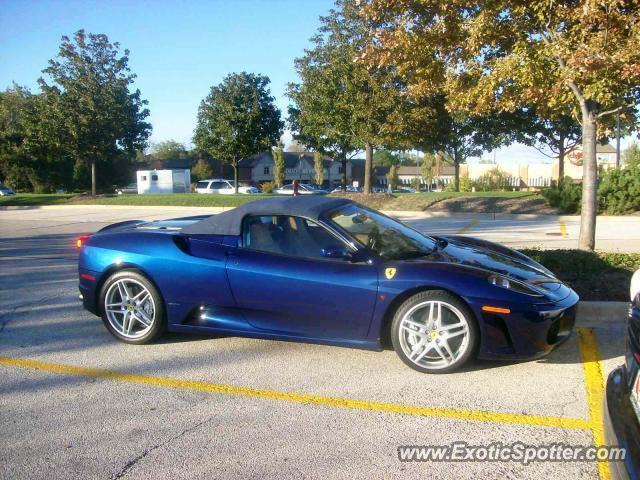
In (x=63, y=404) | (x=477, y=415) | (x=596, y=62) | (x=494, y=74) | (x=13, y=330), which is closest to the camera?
(x=477, y=415)

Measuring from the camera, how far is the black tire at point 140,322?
15.3 feet

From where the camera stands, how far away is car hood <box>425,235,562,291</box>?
424cm

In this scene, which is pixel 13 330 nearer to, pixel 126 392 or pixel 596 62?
pixel 126 392

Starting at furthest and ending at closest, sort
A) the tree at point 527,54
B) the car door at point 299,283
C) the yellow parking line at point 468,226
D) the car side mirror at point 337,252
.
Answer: the yellow parking line at point 468,226 < the tree at point 527,54 < the car side mirror at point 337,252 < the car door at point 299,283

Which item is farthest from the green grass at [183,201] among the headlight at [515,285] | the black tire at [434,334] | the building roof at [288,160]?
the building roof at [288,160]

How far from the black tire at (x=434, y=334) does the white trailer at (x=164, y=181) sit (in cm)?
3729

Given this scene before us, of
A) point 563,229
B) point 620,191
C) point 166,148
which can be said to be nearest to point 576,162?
point 620,191

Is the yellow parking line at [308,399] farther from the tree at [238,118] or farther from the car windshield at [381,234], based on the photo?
the tree at [238,118]

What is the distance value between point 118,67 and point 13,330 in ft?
92.5

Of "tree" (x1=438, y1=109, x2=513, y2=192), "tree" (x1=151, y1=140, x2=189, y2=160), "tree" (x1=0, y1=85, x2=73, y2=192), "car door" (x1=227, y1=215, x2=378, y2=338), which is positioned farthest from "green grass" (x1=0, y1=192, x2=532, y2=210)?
"tree" (x1=151, y1=140, x2=189, y2=160)

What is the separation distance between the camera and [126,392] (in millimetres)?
3861

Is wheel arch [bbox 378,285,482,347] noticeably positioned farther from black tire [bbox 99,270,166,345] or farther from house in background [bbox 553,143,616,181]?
house in background [bbox 553,143,616,181]

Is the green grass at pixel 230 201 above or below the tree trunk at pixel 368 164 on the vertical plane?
below

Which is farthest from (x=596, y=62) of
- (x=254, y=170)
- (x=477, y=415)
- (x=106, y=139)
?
(x=254, y=170)
